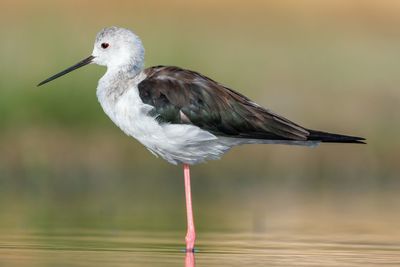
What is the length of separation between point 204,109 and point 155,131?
482 mm

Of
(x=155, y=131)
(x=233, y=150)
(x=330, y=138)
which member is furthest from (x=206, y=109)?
(x=233, y=150)

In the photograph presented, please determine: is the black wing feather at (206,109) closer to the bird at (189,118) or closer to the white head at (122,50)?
the bird at (189,118)

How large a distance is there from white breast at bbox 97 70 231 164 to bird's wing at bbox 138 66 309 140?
65 millimetres

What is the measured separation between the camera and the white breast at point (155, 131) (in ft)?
43.7

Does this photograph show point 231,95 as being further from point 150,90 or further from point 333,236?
point 333,236

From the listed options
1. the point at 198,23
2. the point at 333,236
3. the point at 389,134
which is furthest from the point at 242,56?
the point at 333,236

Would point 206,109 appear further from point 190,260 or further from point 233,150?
point 233,150

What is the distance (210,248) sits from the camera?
1344cm

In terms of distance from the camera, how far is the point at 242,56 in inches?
865

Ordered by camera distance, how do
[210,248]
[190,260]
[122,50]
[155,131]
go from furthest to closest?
[122,50] < [210,248] < [155,131] < [190,260]

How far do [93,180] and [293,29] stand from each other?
5.47 m

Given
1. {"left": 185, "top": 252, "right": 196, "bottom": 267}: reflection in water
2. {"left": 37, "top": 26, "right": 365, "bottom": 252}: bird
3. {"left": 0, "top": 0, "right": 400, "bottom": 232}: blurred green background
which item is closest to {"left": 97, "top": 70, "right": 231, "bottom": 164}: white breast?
{"left": 37, "top": 26, "right": 365, "bottom": 252}: bird

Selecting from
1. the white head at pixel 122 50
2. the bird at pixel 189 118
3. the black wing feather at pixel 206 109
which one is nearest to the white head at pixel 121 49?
the white head at pixel 122 50

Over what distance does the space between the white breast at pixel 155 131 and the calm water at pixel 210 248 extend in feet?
2.73
